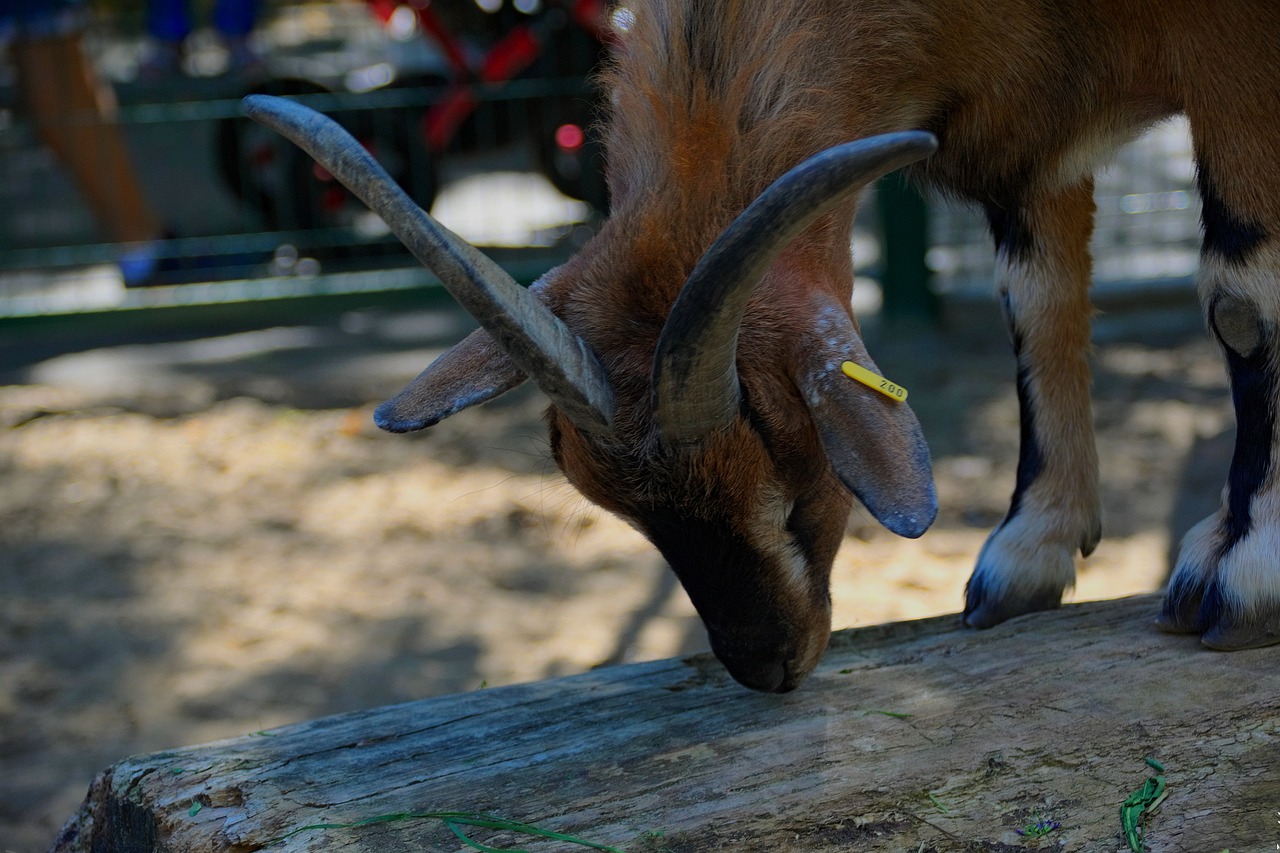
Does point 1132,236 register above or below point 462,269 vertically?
below

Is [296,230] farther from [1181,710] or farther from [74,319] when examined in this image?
[1181,710]

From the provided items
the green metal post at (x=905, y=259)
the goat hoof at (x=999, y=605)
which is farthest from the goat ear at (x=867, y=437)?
the green metal post at (x=905, y=259)

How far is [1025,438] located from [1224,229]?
822 mm

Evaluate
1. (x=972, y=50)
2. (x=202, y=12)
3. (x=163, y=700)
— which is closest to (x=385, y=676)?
(x=163, y=700)

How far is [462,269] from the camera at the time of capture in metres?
1.90

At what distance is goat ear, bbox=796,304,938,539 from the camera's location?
1986 mm

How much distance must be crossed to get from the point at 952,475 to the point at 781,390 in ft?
10.8

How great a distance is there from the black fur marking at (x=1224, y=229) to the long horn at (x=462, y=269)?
4.67ft

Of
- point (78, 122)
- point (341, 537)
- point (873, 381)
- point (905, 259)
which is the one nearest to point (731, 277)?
point (873, 381)

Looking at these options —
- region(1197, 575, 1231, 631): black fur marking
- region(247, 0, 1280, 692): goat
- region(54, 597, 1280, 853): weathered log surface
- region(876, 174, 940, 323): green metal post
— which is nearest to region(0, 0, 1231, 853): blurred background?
region(876, 174, 940, 323): green metal post

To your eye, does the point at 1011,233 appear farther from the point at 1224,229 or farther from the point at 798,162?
the point at 798,162

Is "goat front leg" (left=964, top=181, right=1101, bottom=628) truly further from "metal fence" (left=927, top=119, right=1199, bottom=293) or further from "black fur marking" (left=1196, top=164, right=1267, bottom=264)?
"metal fence" (left=927, top=119, right=1199, bottom=293)

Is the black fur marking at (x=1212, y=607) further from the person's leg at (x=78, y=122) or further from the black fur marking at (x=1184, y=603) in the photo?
the person's leg at (x=78, y=122)

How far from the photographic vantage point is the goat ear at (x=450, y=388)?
7.54 ft
